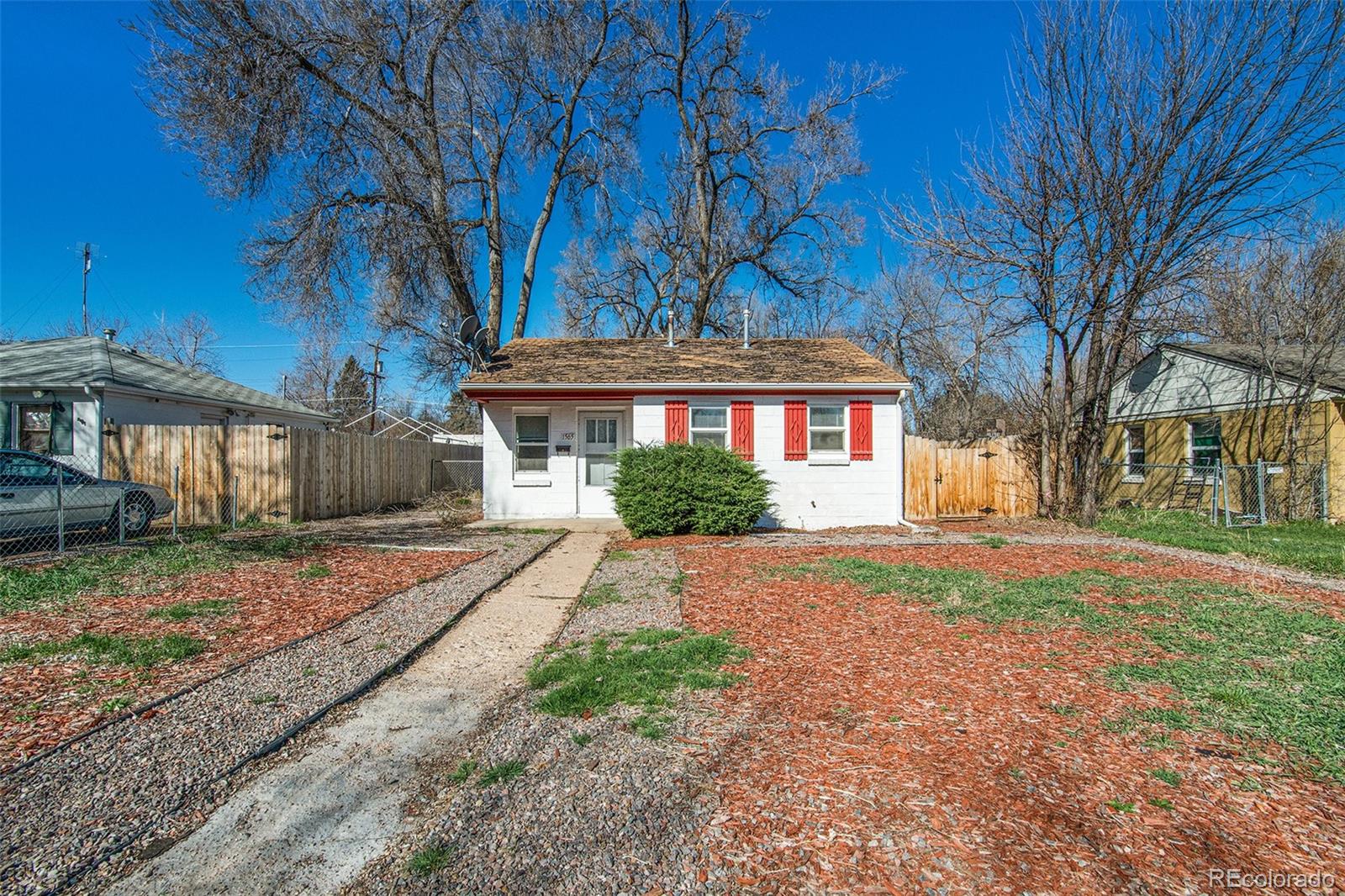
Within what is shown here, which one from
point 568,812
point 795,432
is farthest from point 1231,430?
point 568,812

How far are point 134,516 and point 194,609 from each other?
659 centimetres

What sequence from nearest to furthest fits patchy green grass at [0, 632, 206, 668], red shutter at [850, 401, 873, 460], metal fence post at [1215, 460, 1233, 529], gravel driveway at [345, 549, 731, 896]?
gravel driveway at [345, 549, 731, 896] < patchy green grass at [0, 632, 206, 668] < metal fence post at [1215, 460, 1233, 529] < red shutter at [850, 401, 873, 460]

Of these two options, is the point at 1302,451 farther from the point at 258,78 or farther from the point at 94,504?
the point at 258,78

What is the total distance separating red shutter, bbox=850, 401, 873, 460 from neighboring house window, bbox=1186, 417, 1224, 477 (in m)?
9.45

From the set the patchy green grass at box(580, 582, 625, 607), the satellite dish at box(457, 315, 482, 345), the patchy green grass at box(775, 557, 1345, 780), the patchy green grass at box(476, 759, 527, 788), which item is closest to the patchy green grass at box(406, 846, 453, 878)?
the patchy green grass at box(476, 759, 527, 788)

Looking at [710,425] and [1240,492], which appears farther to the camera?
[1240,492]

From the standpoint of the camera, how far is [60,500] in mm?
8398

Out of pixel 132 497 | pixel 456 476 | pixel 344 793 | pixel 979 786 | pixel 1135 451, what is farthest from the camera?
pixel 456 476

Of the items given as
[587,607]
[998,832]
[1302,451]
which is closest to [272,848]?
[998,832]

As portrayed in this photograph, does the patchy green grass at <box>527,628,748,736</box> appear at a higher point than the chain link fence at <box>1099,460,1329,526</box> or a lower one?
lower

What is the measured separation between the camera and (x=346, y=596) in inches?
262

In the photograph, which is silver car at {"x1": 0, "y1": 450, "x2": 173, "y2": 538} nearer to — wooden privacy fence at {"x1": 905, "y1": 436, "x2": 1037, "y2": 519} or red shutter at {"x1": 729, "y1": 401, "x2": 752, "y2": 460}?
red shutter at {"x1": 729, "y1": 401, "x2": 752, "y2": 460}

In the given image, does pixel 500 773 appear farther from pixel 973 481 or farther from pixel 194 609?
pixel 973 481

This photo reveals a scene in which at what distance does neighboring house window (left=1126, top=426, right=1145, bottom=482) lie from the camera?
59.1ft
